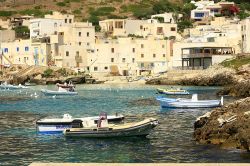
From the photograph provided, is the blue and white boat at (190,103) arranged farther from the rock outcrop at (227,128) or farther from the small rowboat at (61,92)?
the small rowboat at (61,92)

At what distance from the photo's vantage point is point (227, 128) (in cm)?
3052

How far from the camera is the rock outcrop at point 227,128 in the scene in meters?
29.0

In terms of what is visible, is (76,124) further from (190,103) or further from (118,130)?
(190,103)

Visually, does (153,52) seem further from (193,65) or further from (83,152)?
(83,152)

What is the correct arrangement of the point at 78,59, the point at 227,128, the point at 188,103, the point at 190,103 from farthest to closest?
the point at 78,59 → the point at 188,103 → the point at 190,103 → the point at 227,128

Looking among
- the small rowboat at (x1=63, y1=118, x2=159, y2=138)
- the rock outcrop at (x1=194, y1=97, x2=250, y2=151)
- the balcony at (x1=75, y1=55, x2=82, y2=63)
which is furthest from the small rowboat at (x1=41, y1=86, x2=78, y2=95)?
the rock outcrop at (x1=194, y1=97, x2=250, y2=151)

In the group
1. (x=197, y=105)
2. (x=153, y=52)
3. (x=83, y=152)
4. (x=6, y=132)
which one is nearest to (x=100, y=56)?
(x=153, y=52)

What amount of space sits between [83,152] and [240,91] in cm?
3972

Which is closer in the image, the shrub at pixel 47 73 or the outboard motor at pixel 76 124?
the outboard motor at pixel 76 124

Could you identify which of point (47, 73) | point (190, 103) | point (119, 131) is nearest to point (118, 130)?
point (119, 131)

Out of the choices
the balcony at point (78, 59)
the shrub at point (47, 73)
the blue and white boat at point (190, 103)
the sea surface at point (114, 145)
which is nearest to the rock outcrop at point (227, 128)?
the sea surface at point (114, 145)

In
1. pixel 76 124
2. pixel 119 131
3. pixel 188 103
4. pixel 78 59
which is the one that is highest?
pixel 78 59

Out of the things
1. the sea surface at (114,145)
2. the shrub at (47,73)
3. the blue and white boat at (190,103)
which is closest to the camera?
the sea surface at (114,145)

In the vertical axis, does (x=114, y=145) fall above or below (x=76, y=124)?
below
